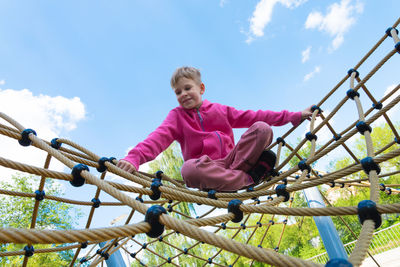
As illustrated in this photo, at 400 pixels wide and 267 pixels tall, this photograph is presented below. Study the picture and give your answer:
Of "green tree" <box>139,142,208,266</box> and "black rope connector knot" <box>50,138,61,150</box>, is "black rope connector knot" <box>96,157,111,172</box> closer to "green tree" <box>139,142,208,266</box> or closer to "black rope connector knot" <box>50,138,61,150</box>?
"black rope connector knot" <box>50,138,61,150</box>

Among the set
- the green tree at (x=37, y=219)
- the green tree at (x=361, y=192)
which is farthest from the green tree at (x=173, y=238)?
the green tree at (x=361, y=192)

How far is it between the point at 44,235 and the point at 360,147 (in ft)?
42.5

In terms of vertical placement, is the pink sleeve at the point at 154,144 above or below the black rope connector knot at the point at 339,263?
above

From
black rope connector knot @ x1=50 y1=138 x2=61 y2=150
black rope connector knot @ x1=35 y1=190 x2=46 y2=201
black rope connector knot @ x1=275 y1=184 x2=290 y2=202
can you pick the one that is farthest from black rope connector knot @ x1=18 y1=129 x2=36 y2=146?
black rope connector knot @ x1=275 y1=184 x2=290 y2=202

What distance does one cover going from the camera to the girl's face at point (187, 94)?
1604mm

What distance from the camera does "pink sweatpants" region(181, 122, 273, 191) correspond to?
4.10 feet

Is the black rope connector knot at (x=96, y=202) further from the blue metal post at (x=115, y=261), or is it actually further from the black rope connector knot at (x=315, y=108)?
the black rope connector knot at (x=315, y=108)

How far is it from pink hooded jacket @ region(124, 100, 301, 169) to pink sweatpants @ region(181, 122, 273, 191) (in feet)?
0.53

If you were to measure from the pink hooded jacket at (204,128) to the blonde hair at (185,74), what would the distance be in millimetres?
155

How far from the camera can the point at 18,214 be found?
24.4ft

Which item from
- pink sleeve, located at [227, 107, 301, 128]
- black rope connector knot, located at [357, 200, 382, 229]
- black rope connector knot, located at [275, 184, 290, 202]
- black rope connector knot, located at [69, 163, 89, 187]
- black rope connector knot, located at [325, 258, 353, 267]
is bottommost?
black rope connector knot, located at [325, 258, 353, 267]

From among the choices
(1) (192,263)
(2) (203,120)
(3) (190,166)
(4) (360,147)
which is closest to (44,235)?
(3) (190,166)

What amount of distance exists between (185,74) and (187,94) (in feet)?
0.43

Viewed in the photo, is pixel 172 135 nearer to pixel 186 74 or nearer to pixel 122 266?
pixel 186 74
